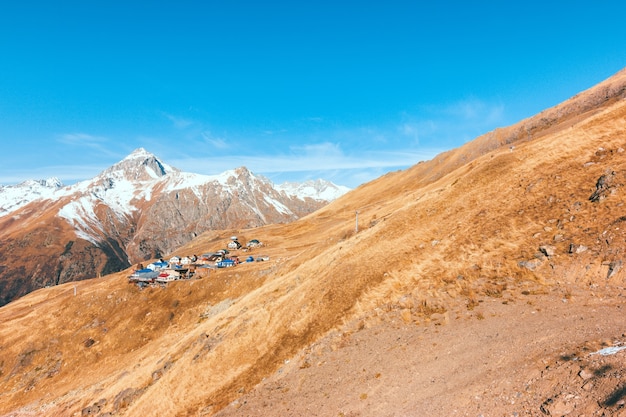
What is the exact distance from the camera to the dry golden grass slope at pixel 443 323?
49.8 feet

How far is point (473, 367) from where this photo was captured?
1645 cm

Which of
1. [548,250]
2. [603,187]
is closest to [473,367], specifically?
[548,250]

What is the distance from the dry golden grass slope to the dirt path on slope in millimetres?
84

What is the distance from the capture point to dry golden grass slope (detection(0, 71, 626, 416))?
15.2 metres

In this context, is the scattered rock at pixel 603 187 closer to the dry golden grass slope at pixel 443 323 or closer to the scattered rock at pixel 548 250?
the dry golden grass slope at pixel 443 323

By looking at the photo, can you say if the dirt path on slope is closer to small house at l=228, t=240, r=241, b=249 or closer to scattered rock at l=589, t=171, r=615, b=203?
scattered rock at l=589, t=171, r=615, b=203

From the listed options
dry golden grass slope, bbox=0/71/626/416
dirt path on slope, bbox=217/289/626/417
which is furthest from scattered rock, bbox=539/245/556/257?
dirt path on slope, bbox=217/289/626/417

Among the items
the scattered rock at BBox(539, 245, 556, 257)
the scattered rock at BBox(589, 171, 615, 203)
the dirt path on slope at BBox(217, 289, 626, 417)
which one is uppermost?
A: the scattered rock at BBox(589, 171, 615, 203)

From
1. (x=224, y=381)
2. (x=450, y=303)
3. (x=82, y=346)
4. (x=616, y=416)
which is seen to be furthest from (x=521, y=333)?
(x=82, y=346)

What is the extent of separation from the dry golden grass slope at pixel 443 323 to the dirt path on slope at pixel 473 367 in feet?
0.28

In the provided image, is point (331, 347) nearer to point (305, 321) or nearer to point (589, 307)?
point (305, 321)

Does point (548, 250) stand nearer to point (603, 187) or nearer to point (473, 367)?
point (603, 187)

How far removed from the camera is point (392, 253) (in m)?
33.0

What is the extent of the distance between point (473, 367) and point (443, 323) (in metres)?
4.89
